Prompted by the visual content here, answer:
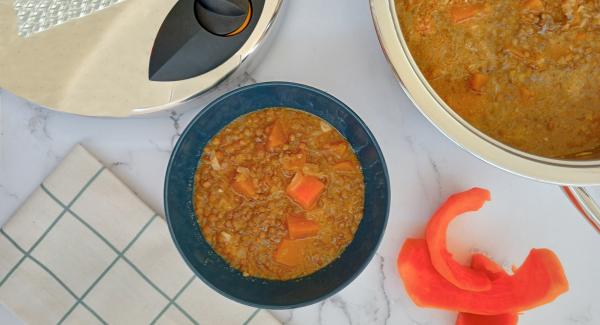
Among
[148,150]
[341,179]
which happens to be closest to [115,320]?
[148,150]

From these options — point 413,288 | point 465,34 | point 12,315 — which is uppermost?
point 465,34

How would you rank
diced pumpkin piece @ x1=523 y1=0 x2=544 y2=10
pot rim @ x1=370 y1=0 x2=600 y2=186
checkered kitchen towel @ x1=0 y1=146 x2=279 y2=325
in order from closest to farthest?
pot rim @ x1=370 y1=0 x2=600 y2=186 → diced pumpkin piece @ x1=523 y1=0 x2=544 y2=10 → checkered kitchen towel @ x1=0 y1=146 x2=279 y2=325

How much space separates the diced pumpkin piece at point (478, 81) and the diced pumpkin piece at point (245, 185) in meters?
0.39

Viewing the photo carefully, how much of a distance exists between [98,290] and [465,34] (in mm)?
753

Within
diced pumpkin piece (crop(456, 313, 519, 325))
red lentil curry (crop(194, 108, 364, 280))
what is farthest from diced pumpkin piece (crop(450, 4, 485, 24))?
diced pumpkin piece (crop(456, 313, 519, 325))

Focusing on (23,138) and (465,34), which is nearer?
(465,34)

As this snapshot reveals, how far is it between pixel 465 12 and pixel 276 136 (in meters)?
0.36

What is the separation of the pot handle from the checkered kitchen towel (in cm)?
60

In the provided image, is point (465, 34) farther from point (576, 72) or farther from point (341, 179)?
point (341, 179)

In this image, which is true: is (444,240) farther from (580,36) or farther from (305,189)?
(580,36)

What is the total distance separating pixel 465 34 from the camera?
2.89ft

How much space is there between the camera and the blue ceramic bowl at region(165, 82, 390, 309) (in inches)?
34.6

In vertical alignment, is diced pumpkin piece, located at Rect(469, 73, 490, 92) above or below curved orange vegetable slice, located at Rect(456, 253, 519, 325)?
above

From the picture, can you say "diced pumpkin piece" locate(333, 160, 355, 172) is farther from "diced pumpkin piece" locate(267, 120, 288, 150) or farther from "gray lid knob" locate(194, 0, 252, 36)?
"gray lid knob" locate(194, 0, 252, 36)
